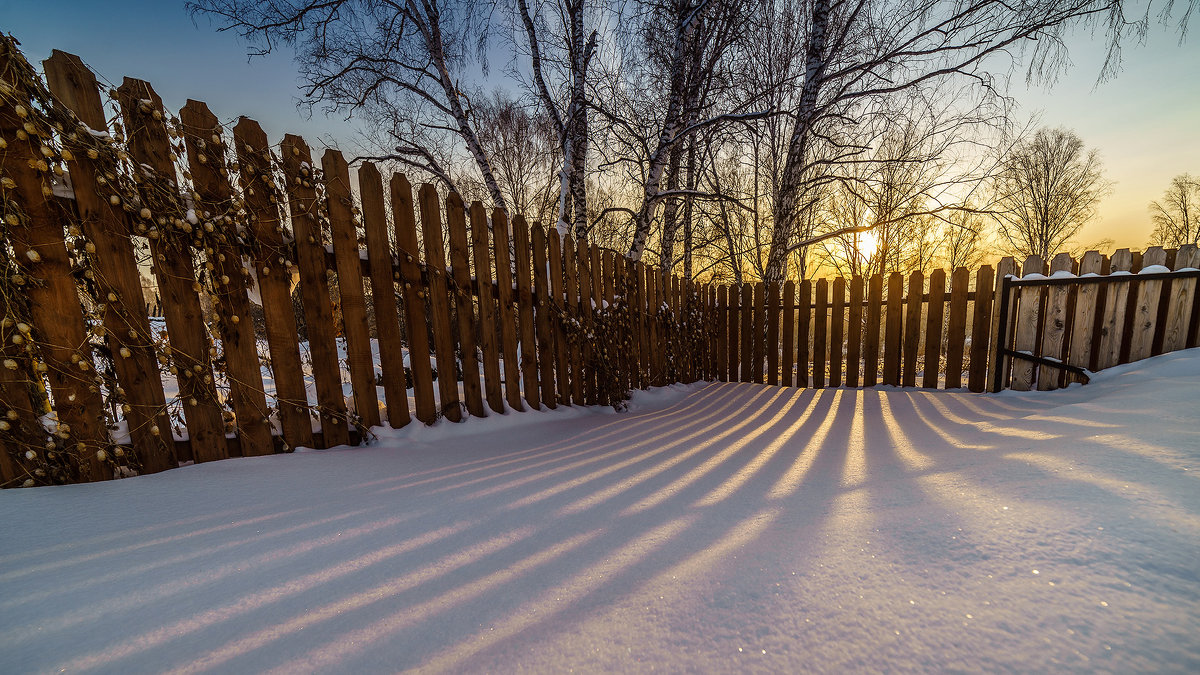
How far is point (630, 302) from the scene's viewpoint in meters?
4.11

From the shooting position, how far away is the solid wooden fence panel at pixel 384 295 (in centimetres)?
221

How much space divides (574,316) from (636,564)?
250 cm

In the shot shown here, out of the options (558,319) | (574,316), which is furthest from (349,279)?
(574,316)

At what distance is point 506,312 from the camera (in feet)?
9.40

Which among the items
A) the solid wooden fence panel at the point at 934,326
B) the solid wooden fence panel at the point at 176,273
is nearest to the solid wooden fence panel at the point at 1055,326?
the solid wooden fence panel at the point at 934,326

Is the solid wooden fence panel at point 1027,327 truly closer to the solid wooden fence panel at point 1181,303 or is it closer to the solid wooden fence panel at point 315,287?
the solid wooden fence panel at point 1181,303

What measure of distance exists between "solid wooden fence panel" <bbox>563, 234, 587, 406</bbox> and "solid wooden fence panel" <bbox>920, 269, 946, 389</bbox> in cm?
389

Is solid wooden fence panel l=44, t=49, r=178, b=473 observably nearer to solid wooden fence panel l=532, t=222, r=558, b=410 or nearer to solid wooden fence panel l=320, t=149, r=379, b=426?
solid wooden fence panel l=320, t=149, r=379, b=426

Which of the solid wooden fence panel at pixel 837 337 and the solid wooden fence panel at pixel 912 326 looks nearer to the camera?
the solid wooden fence panel at pixel 912 326

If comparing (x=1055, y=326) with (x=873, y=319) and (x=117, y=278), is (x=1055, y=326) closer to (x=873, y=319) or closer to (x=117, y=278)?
(x=873, y=319)

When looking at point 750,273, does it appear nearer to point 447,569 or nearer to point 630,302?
point 630,302

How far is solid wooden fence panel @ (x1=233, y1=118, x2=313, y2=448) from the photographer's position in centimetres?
189

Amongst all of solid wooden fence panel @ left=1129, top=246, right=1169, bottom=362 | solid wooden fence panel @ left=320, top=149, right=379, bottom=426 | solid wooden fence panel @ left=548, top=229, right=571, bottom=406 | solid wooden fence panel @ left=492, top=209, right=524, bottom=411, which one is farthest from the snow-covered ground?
solid wooden fence panel @ left=1129, top=246, right=1169, bottom=362

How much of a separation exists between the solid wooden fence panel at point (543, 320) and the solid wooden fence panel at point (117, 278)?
2028mm
